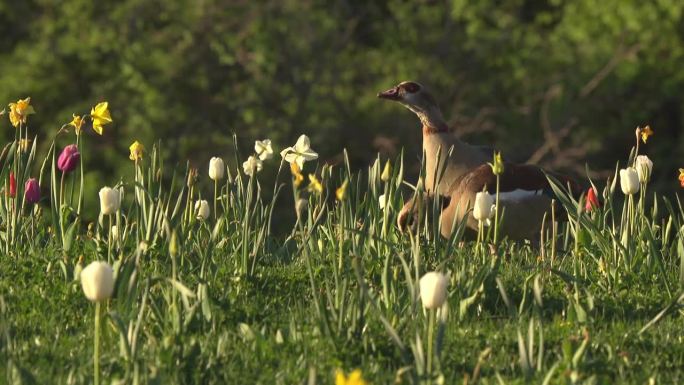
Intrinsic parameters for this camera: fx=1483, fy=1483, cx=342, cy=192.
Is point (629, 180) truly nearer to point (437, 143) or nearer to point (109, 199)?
point (109, 199)

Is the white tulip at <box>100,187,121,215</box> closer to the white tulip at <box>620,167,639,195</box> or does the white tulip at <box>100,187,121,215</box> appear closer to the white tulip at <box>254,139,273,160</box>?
the white tulip at <box>254,139,273,160</box>

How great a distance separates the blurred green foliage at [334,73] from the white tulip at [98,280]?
14889 mm

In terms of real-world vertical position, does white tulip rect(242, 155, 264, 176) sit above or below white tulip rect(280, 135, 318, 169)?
below

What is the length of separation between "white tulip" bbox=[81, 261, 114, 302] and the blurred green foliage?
14889 mm

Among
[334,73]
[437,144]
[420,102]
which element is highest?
[334,73]

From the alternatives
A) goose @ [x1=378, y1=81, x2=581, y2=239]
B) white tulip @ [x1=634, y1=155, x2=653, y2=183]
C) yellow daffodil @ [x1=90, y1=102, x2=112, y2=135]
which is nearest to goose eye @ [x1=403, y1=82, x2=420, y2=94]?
goose @ [x1=378, y1=81, x2=581, y2=239]

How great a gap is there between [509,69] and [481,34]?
87 centimetres

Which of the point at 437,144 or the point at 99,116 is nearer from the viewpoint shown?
the point at 99,116

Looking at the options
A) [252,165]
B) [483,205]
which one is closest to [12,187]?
[252,165]

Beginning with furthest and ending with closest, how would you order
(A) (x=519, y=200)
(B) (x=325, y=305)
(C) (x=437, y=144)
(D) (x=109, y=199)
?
(C) (x=437, y=144)
(A) (x=519, y=200)
(D) (x=109, y=199)
(B) (x=325, y=305)

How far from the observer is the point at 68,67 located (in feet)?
67.7

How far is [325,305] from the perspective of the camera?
16.1 ft

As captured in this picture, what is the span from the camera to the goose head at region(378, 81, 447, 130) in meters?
8.63

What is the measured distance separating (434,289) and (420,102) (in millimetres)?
4878
